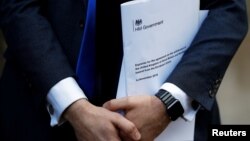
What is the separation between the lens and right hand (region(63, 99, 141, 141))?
0.84m

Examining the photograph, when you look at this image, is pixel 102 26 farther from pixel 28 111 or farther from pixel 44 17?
pixel 28 111

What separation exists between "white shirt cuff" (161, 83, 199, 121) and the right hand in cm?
11

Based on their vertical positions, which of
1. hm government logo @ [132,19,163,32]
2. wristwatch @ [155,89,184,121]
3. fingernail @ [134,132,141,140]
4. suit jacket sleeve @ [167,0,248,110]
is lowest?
fingernail @ [134,132,141,140]

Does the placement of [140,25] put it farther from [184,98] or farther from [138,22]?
[184,98]

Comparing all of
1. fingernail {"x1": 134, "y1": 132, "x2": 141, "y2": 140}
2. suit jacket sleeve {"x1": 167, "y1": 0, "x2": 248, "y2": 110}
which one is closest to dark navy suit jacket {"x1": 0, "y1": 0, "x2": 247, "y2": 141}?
→ suit jacket sleeve {"x1": 167, "y1": 0, "x2": 248, "y2": 110}

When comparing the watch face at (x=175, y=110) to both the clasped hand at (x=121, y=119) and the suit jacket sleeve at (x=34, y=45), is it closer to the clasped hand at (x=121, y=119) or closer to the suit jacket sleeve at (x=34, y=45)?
the clasped hand at (x=121, y=119)

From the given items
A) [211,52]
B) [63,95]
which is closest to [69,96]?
[63,95]

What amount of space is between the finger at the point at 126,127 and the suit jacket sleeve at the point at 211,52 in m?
0.13

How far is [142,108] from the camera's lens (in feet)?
2.82

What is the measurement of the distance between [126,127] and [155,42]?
0.18 m

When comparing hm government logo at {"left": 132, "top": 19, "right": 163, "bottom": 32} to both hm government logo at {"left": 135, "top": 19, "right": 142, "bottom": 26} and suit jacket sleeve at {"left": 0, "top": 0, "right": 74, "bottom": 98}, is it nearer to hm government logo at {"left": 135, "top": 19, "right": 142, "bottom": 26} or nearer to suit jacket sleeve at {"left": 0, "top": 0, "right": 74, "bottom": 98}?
hm government logo at {"left": 135, "top": 19, "right": 142, "bottom": 26}

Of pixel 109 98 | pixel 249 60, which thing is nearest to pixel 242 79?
pixel 249 60

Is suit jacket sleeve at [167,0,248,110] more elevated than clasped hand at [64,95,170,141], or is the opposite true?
suit jacket sleeve at [167,0,248,110]

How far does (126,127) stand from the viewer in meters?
0.83
